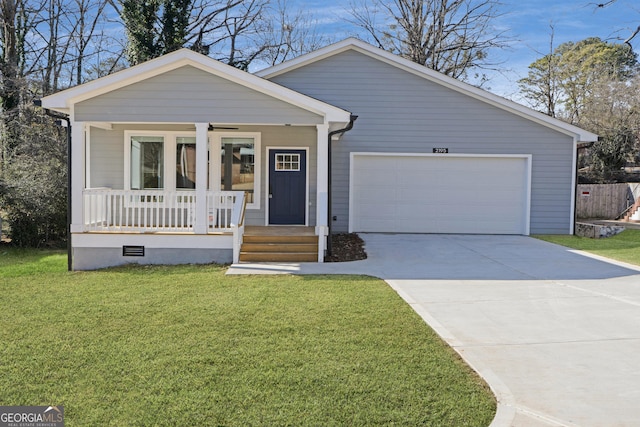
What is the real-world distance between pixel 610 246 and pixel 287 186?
798cm

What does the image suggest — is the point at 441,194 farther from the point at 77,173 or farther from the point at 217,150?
the point at 77,173

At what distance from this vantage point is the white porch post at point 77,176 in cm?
944

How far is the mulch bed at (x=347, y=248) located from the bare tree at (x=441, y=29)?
1328cm

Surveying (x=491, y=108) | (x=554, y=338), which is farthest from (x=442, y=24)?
(x=554, y=338)

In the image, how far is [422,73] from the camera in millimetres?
13734

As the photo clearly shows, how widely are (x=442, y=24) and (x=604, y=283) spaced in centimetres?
1842

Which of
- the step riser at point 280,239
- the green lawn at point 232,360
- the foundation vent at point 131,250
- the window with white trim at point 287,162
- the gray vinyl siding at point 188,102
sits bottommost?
the green lawn at point 232,360

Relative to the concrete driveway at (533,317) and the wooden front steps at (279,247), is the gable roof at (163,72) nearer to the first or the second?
the wooden front steps at (279,247)

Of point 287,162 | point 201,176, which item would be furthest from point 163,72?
point 287,162

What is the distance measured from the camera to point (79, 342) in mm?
4809

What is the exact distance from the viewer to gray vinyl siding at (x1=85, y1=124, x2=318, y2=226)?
12.5 meters

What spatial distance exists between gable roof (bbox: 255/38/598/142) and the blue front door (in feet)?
7.69

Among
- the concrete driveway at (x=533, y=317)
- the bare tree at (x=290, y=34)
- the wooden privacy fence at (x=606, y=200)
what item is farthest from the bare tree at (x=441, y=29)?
the concrete driveway at (x=533, y=317)

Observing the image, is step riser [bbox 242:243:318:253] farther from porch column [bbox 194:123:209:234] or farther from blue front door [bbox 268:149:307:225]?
blue front door [bbox 268:149:307:225]
